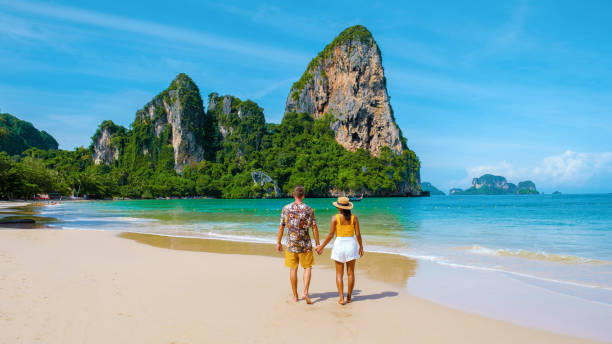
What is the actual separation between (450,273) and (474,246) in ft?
15.1

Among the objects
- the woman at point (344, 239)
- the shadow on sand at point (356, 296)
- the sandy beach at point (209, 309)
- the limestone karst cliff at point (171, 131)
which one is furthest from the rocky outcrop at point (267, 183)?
the woman at point (344, 239)

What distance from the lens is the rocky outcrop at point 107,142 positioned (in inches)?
4875

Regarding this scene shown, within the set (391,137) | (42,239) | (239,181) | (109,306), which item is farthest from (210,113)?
(109,306)

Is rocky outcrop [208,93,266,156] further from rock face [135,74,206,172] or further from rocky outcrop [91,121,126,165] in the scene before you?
rocky outcrop [91,121,126,165]

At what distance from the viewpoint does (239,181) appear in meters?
102

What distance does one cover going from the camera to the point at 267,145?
388ft

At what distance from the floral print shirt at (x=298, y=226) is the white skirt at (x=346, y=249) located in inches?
15.8

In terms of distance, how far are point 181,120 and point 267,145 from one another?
91.3 ft

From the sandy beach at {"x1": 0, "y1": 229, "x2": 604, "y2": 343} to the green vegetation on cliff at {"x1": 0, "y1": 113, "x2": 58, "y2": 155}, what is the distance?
15333 centimetres

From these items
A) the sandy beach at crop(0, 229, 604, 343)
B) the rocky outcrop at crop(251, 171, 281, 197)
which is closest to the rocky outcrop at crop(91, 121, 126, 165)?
the rocky outcrop at crop(251, 171, 281, 197)

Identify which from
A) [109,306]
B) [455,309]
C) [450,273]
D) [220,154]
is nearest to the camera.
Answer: [109,306]

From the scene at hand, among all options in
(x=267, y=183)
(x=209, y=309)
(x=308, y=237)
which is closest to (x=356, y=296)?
(x=308, y=237)

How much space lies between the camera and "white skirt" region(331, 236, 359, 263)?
497 centimetres

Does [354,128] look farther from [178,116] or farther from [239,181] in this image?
[178,116]
